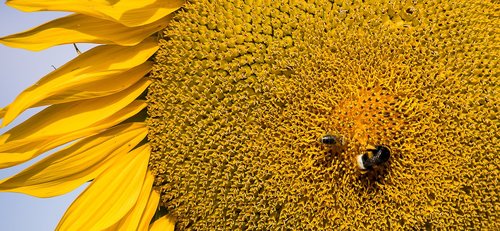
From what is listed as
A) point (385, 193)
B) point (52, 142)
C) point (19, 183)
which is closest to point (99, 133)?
point (52, 142)

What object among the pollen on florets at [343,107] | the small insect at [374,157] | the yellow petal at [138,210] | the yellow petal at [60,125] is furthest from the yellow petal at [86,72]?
the small insect at [374,157]

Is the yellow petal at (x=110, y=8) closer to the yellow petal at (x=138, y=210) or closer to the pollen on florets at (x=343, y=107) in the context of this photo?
the pollen on florets at (x=343, y=107)

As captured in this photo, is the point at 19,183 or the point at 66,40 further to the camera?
the point at 19,183

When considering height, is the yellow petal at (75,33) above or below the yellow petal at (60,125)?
above

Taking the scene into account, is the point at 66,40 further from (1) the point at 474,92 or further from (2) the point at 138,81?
(1) the point at 474,92

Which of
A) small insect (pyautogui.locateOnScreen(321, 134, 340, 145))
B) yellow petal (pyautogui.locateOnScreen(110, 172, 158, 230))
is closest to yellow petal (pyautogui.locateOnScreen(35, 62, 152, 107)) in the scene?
yellow petal (pyautogui.locateOnScreen(110, 172, 158, 230))
